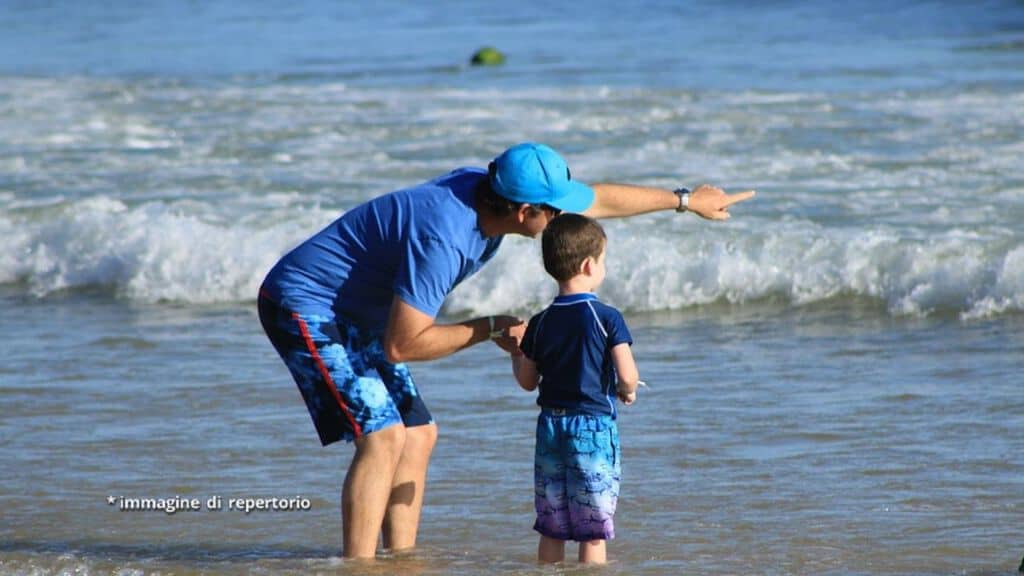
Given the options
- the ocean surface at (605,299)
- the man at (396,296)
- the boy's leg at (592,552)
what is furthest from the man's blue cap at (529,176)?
the ocean surface at (605,299)

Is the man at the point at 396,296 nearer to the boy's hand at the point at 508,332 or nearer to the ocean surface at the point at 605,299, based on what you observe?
the boy's hand at the point at 508,332

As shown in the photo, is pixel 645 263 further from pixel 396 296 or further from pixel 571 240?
pixel 396 296

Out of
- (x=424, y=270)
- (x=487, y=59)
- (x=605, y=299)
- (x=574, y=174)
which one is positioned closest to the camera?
(x=424, y=270)

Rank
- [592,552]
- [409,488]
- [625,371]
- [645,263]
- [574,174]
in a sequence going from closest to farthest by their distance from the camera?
[625,371]
[592,552]
[409,488]
[645,263]
[574,174]

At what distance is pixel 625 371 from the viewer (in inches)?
173

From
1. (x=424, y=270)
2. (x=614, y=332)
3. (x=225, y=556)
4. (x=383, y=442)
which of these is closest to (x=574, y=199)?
(x=614, y=332)

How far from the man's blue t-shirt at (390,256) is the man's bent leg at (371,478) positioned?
33 cm

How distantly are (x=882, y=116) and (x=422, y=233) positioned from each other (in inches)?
468

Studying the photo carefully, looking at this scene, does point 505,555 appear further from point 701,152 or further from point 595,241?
point 701,152

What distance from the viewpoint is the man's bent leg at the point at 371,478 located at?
4613mm

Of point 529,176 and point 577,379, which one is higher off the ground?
point 529,176

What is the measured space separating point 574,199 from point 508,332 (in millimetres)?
412

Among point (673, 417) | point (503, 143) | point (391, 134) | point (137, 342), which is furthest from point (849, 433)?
point (391, 134)

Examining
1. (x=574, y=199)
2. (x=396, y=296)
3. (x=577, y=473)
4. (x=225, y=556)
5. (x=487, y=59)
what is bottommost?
(x=225, y=556)
